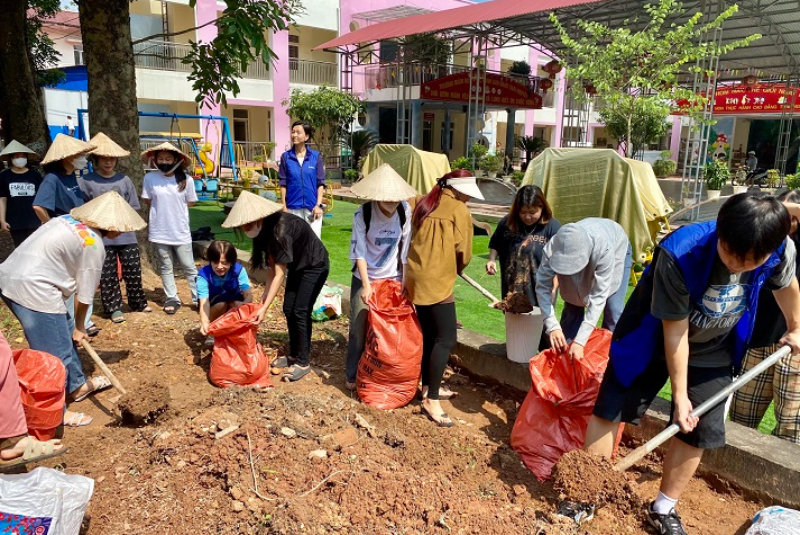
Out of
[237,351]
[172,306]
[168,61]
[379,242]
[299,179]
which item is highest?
[168,61]

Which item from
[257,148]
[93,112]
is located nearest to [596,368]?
[93,112]

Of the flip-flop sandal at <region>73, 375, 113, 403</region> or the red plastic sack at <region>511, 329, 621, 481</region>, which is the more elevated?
the red plastic sack at <region>511, 329, 621, 481</region>

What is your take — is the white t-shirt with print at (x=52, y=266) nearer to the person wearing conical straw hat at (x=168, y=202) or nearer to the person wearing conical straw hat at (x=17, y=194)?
the person wearing conical straw hat at (x=168, y=202)

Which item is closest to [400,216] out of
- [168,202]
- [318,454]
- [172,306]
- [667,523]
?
[318,454]

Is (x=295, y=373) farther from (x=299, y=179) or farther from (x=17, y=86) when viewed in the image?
(x=17, y=86)

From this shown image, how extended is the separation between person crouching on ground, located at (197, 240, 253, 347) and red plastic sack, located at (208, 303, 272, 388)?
30cm

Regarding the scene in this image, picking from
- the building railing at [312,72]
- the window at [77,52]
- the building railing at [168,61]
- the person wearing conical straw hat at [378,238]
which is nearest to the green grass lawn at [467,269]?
the person wearing conical straw hat at [378,238]

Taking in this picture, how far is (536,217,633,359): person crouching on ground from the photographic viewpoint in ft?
9.44

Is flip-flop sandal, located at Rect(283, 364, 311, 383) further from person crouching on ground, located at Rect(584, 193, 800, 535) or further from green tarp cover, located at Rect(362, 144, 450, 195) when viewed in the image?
green tarp cover, located at Rect(362, 144, 450, 195)

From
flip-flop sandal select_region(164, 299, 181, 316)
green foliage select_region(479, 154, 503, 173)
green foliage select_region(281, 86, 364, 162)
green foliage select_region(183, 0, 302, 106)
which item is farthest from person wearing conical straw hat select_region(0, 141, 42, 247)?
green foliage select_region(479, 154, 503, 173)

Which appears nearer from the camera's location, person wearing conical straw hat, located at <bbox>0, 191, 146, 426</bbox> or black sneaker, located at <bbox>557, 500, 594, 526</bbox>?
black sneaker, located at <bbox>557, 500, 594, 526</bbox>

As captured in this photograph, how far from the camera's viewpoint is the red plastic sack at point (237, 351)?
3658 mm

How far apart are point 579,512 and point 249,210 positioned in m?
2.39

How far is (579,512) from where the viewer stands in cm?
243
